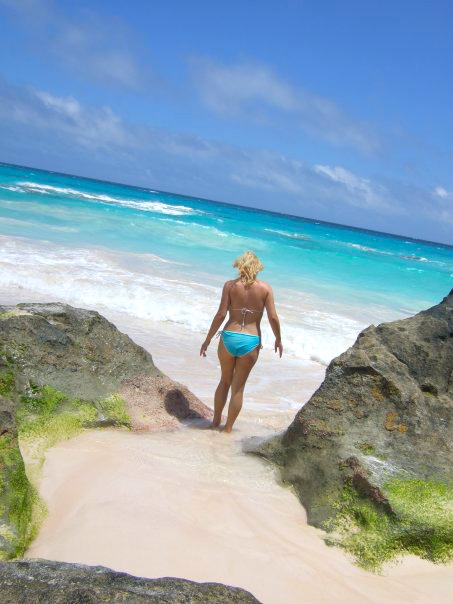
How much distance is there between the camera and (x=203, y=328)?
941cm

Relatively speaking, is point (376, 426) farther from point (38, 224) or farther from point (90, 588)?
Result: point (38, 224)

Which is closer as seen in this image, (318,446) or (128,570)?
(128,570)

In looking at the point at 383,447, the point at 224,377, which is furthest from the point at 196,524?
the point at 224,377

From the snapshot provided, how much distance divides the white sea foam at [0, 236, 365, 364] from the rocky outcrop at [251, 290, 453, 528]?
16.0 feet

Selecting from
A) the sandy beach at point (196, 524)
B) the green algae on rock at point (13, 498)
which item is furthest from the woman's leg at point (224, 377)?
the green algae on rock at point (13, 498)

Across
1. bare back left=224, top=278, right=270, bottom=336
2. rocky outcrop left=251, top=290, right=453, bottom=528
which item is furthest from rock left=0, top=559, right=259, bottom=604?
bare back left=224, top=278, right=270, bottom=336

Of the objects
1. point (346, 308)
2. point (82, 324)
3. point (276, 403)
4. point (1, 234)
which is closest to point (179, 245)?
point (1, 234)

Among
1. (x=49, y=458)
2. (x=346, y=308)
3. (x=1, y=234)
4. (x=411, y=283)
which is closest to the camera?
(x=49, y=458)

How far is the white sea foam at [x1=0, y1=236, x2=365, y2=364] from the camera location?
9.58 meters

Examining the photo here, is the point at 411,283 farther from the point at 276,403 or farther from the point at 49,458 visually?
the point at 49,458

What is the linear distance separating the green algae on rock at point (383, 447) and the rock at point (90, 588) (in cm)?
145

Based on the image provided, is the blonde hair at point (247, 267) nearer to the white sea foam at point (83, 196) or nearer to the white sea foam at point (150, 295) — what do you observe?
the white sea foam at point (150, 295)

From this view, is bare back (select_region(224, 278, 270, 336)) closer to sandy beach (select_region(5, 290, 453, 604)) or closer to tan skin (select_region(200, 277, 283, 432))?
tan skin (select_region(200, 277, 283, 432))

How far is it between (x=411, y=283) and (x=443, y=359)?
21112 millimetres
